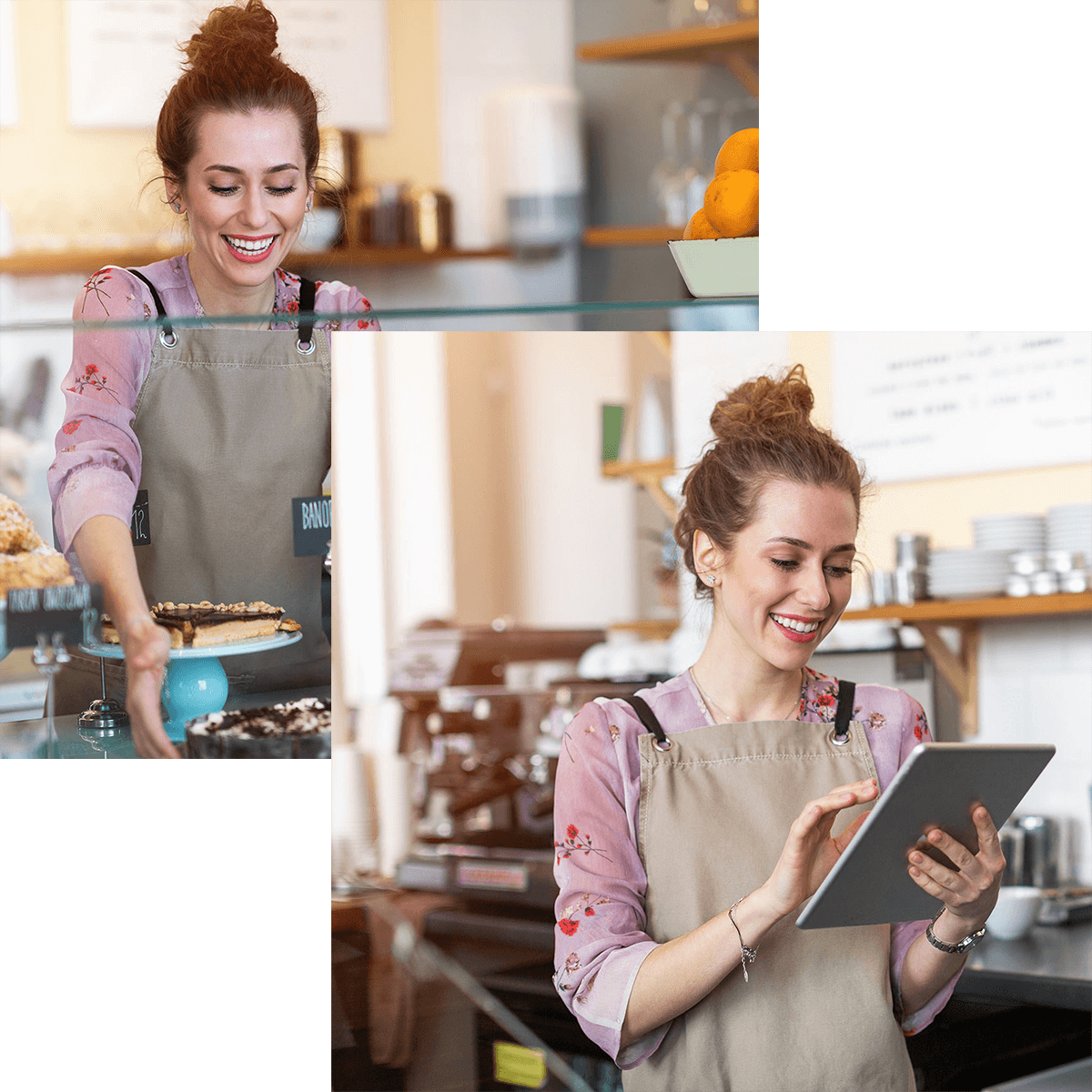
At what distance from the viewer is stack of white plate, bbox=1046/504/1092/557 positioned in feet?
3.81

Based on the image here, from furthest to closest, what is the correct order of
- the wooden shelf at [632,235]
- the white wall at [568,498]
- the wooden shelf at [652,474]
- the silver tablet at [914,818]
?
the wooden shelf at [632,235] < the white wall at [568,498] < the wooden shelf at [652,474] < the silver tablet at [914,818]

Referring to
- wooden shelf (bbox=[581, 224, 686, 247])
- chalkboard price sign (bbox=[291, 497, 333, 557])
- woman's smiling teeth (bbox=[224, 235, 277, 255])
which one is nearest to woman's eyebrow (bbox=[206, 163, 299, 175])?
woman's smiling teeth (bbox=[224, 235, 277, 255])

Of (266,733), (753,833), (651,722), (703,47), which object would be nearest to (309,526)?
(266,733)

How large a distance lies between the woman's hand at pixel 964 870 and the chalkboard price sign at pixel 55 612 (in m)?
0.66

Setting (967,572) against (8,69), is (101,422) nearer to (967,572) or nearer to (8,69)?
(967,572)

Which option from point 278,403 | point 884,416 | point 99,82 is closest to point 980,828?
point 884,416

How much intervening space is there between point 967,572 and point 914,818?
40cm

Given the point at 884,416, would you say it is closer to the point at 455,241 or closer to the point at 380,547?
the point at 380,547

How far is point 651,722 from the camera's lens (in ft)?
3.44

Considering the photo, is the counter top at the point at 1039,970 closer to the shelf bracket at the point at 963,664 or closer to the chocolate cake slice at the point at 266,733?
the shelf bracket at the point at 963,664

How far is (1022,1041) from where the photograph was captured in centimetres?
118

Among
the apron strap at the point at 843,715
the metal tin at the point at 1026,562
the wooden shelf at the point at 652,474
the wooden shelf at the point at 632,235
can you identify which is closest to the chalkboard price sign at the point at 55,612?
the wooden shelf at the point at 652,474

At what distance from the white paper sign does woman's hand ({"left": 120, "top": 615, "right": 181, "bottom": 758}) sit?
1.81 metres

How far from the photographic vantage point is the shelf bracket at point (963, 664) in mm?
1167
